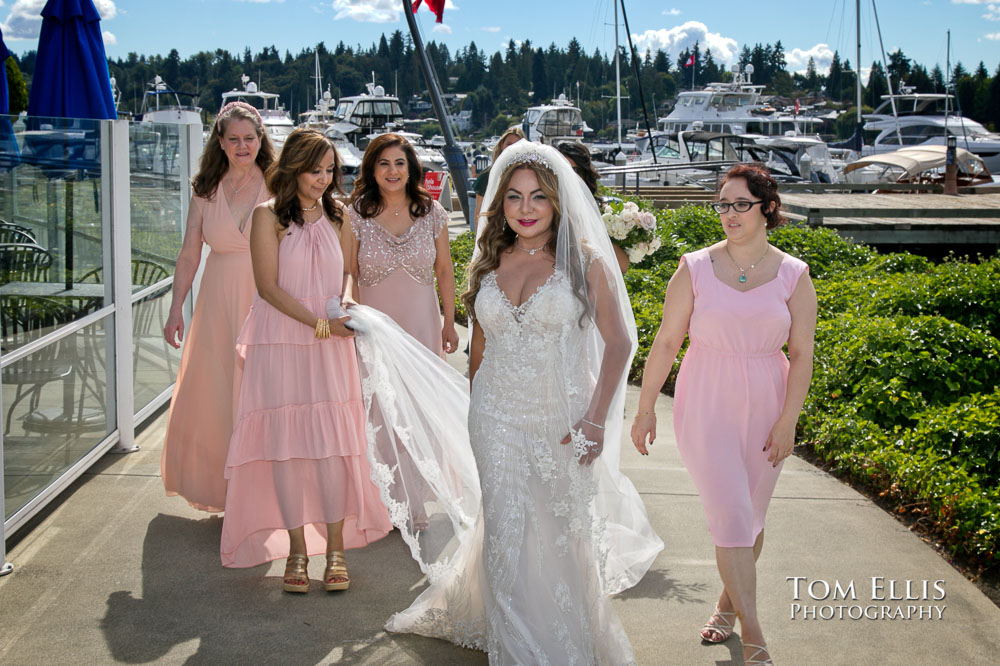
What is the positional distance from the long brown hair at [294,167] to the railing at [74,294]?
1.29m

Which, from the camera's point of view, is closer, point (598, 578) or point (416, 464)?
point (598, 578)

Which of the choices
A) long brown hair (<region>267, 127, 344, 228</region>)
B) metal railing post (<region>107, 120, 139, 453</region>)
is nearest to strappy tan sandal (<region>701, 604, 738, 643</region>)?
long brown hair (<region>267, 127, 344, 228</region>)

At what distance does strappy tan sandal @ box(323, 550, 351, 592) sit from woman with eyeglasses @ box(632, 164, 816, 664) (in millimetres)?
1546

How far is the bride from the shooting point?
3.72 metres

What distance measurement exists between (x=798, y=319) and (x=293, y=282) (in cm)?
227

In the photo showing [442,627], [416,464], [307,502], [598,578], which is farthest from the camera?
[307,502]

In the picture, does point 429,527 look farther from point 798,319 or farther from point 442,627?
point 798,319

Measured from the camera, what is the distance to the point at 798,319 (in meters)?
3.97

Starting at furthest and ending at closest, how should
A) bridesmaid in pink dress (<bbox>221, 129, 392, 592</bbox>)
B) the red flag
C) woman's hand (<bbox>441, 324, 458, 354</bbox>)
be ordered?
the red flag, woman's hand (<bbox>441, 324, 458, 354</bbox>), bridesmaid in pink dress (<bbox>221, 129, 392, 592</bbox>)

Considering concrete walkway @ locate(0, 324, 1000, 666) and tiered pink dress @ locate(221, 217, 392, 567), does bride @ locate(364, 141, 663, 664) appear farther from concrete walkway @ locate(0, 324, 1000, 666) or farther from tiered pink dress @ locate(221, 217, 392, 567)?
tiered pink dress @ locate(221, 217, 392, 567)

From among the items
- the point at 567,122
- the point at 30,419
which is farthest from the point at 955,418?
the point at 567,122

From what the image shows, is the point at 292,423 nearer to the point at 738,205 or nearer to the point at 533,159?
the point at 533,159

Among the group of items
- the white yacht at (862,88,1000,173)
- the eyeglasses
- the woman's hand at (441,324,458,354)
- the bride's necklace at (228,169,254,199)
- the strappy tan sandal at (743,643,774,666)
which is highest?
the white yacht at (862,88,1000,173)

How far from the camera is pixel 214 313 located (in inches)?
213
